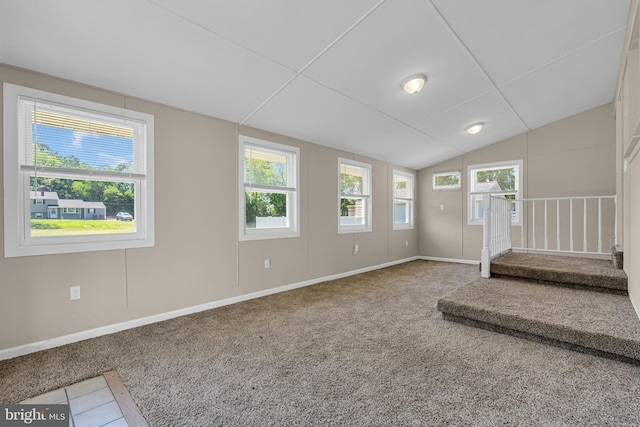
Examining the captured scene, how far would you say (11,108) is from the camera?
224 centimetres

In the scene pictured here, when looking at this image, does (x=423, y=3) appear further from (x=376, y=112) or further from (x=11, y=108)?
(x=11, y=108)

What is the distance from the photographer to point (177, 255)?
311 cm

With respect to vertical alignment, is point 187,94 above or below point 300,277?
above

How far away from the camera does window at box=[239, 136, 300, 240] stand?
371 centimetres

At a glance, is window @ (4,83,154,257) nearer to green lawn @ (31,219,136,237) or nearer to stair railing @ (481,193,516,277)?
green lawn @ (31,219,136,237)

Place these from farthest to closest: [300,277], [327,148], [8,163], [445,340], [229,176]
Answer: [327,148] < [300,277] < [229,176] < [445,340] < [8,163]

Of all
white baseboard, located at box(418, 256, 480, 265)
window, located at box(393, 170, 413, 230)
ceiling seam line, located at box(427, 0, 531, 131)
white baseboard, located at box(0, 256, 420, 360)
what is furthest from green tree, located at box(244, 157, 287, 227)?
white baseboard, located at box(418, 256, 480, 265)

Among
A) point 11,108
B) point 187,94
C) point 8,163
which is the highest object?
point 187,94

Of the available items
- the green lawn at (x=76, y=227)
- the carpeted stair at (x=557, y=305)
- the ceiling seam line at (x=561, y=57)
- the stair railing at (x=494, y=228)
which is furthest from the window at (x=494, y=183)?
the green lawn at (x=76, y=227)

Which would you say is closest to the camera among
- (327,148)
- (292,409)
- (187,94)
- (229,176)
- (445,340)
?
(292,409)

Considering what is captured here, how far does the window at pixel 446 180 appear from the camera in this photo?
20.6 ft

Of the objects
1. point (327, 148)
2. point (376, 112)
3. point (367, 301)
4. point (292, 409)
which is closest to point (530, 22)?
point (376, 112)

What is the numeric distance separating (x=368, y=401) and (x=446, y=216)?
5505mm

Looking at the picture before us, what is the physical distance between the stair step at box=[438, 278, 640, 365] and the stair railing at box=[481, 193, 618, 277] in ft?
2.64
